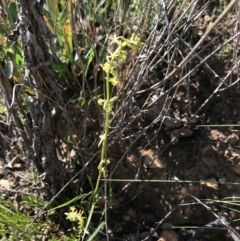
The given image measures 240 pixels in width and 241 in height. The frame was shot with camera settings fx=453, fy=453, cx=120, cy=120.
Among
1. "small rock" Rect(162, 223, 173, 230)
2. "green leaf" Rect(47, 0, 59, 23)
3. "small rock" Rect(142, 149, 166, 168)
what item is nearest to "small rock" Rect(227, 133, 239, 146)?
"small rock" Rect(142, 149, 166, 168)

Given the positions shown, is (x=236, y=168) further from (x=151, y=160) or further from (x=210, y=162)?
(x=151, y=160)

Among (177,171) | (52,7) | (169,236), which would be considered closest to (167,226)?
(169,236)

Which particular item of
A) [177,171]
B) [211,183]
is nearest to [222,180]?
[211,183]

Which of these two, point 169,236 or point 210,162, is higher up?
point 210,162

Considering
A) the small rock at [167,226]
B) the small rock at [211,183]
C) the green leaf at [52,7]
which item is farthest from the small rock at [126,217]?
the green leaf at [52,7]

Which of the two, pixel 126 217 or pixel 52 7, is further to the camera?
pixel 126 217

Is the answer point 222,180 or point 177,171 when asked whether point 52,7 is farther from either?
point 222,180

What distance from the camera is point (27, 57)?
1126 mm

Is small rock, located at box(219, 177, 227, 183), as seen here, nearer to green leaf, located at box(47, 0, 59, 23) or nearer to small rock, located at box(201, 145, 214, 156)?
small rock, located at box(201, 145, 214, 156)

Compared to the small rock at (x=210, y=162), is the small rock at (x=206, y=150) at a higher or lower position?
higher

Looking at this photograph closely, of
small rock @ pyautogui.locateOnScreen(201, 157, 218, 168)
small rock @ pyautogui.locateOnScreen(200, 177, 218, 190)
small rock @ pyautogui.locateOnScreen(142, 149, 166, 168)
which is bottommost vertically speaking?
small rock @ pyautogui.locateOnScreen(200, 177, 218, 190)

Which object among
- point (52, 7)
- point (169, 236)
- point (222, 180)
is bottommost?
point (169, 236)

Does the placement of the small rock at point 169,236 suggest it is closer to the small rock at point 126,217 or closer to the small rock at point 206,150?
the small rock at point 126,217

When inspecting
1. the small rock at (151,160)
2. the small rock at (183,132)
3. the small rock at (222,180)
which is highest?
the small rock at (183,132)
